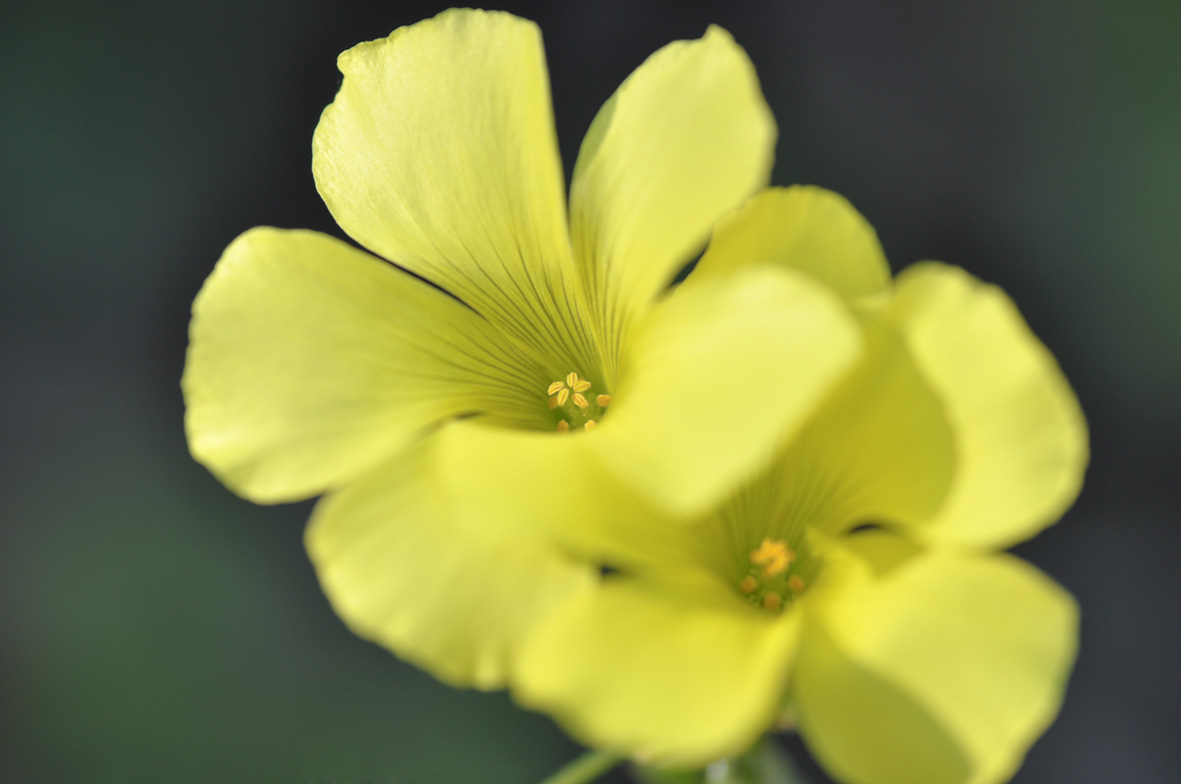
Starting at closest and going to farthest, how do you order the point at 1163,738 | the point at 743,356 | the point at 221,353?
the point at 743,356 → the point at 221,353 → the point at 1163,738

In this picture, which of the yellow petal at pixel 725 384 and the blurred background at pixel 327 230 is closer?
the yellow petal at pixel 725 384

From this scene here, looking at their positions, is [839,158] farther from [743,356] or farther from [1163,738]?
[743,356]

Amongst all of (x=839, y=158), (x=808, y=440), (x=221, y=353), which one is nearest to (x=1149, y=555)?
(x=839, y=158)

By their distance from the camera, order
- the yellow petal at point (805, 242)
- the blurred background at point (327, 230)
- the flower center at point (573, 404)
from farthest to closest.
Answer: the blurred background at point (327, 230) < the flower center at point (573, 404) < the yellow petal at point (805, 242)

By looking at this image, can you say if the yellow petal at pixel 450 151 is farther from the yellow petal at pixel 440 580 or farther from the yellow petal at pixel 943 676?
the yellow petal at pixel 943 676

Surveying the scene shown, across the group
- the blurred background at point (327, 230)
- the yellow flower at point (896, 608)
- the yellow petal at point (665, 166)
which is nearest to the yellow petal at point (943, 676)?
the yellow flower at point (896, 608)

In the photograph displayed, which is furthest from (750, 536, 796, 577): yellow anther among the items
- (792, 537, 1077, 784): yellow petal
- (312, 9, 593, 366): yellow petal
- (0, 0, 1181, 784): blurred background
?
(0, 0, 1181, 784): blurred background
